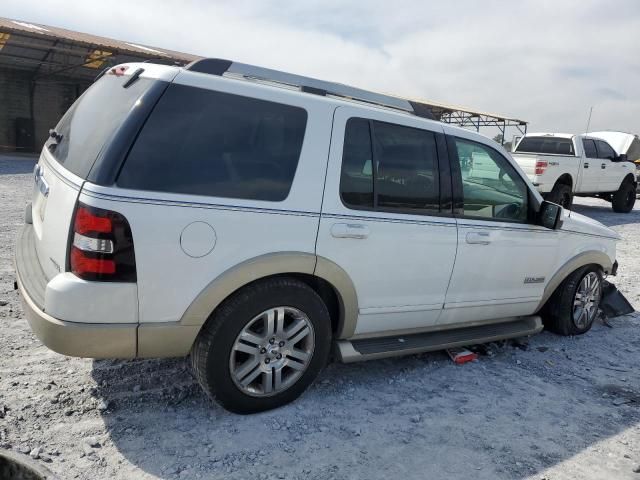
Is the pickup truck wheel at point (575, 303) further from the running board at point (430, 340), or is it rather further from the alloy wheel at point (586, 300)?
the running board at point (430, 340)

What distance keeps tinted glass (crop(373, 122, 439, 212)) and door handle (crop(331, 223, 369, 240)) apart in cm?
24

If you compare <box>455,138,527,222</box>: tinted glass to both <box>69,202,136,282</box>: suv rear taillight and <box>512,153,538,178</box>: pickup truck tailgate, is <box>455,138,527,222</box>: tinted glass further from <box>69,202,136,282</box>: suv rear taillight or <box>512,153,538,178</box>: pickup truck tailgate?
<box>512,153,538,178</box>: pickup truck tailgate

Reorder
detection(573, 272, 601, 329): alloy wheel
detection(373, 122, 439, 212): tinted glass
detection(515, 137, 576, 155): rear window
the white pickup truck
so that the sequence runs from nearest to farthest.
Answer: detection(373, 122, 439, 212): tinted glass → detection(573, 272, 601, 329): alloy wheel → the white pickup truck → detection(515, 137, 576, 155): rear window

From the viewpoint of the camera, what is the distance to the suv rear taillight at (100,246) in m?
2.43

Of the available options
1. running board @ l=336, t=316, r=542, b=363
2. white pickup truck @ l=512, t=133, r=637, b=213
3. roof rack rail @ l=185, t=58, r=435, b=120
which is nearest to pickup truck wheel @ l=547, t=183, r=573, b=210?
white pickup truck @ l=512, t=133, r=637, b=213

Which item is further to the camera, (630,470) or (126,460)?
(630,470)

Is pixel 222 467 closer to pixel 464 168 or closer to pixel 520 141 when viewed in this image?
pixel 464 168

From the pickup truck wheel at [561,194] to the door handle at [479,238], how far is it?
892 centimetres

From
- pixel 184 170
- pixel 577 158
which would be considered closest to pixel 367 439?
pixel 184 170

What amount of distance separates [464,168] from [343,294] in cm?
138

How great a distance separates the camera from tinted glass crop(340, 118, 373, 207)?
3.16m

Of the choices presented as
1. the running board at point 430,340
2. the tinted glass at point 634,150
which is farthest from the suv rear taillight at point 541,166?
the tinted glass at point 634,150

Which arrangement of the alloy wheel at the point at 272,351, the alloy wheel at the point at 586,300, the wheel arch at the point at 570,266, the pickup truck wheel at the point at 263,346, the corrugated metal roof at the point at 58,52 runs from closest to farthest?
the pickup truck wheel at the point at 263,346 → the alloy wheel at the point at 272,351 → the wheel arch at the point at 570,266 → the alloy wheel at the point at 586,300 → the corrugated metal roof at the point at 58,52

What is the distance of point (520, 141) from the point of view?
13.0 meters
